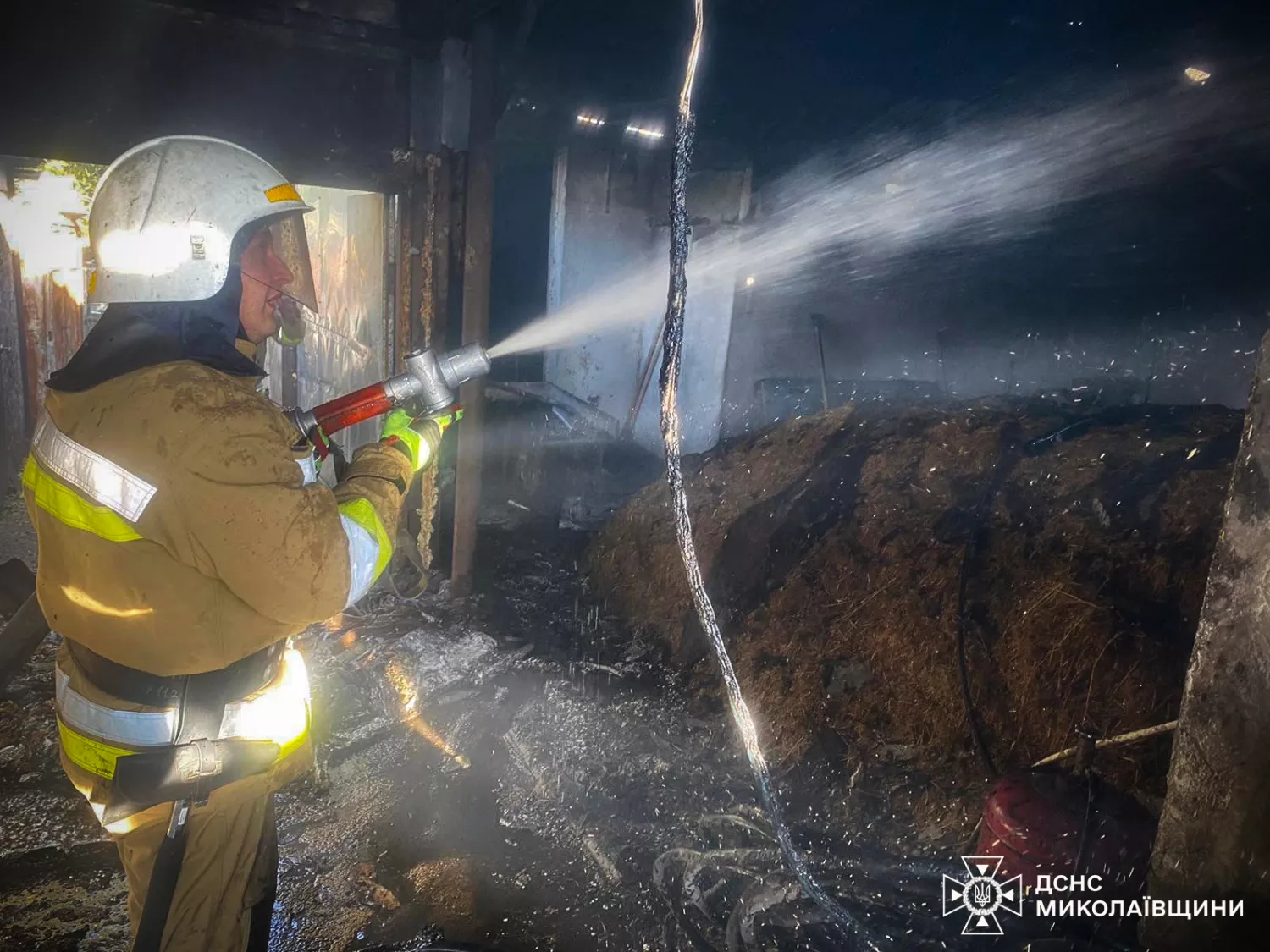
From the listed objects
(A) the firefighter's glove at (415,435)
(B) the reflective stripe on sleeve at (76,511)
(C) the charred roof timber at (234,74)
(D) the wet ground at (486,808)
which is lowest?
(D) the wet ground at (486,808)

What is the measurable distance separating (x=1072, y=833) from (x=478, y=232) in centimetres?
447

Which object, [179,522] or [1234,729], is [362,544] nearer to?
[179,522]

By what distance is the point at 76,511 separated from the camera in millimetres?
1726

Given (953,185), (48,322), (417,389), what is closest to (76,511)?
(417,389)

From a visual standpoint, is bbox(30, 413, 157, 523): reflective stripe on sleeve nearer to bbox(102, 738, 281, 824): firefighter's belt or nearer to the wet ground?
bbox(102, 738, 281, 824): firefighter's belt

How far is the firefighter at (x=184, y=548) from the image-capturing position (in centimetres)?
168

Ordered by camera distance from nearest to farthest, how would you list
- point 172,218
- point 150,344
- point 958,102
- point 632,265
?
point 150,344
point 172,218
point 958,102
point 632,265

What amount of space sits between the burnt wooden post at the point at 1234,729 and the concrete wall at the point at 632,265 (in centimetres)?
889

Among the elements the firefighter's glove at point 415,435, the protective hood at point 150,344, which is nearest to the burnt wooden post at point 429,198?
the firefighter's glove at point 415,435

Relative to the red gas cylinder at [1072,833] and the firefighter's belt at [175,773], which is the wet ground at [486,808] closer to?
the red gas cylinder at [1072,833]

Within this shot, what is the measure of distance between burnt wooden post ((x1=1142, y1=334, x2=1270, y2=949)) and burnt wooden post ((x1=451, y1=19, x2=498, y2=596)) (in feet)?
12.0

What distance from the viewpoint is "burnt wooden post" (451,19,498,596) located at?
4.47 m
